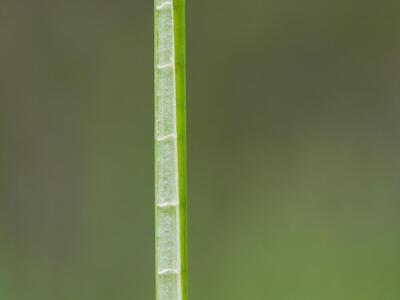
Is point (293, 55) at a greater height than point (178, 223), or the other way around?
point (293, 55)

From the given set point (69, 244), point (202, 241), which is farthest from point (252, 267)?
point (69, 244)

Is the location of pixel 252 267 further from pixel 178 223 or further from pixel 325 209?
pixel 178 223

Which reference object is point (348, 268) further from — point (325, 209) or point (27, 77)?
point (27, 77)

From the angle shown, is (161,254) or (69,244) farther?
(69,244)

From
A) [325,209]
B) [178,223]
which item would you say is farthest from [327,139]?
[178,223]

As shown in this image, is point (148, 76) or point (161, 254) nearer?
point (161, 254)

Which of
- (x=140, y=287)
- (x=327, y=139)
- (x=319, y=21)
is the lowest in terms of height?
(x=140, y=287)
